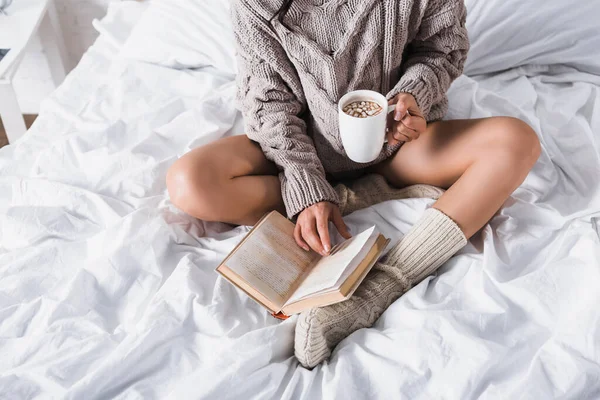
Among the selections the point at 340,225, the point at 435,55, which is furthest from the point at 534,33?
the point at 340,225

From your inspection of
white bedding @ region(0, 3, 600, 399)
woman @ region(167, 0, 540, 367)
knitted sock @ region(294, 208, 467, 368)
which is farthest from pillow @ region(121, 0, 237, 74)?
knitted sock @ region(294, 208, 467, 368)

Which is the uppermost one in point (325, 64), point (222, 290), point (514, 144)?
point (325, 64)

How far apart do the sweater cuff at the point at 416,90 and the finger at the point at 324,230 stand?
8.6 inches

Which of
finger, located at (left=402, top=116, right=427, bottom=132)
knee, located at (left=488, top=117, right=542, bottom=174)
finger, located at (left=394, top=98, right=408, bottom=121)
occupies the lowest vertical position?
knee, located at (left=488, top=117, right=542, bottom=174)

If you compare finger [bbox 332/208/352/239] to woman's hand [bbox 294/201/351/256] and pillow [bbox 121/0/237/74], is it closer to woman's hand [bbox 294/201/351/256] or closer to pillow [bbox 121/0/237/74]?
woman's hand [bbox 294/201/351/256]

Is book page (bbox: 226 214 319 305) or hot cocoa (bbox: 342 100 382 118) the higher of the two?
hot cocoa (bbox: 342 100 382 118)

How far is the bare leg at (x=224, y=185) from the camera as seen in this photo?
95cm

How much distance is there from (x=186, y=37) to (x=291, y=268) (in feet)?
2.42

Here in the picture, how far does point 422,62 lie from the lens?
101cm

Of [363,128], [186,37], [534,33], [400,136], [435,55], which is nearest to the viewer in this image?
[363,128]

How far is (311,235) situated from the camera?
2.97 ft

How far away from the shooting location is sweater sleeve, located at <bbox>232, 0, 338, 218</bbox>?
3.14 ft

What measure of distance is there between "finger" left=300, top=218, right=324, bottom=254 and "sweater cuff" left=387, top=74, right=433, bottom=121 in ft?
0.78

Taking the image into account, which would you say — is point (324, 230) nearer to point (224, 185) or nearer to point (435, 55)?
point (224, 185)
